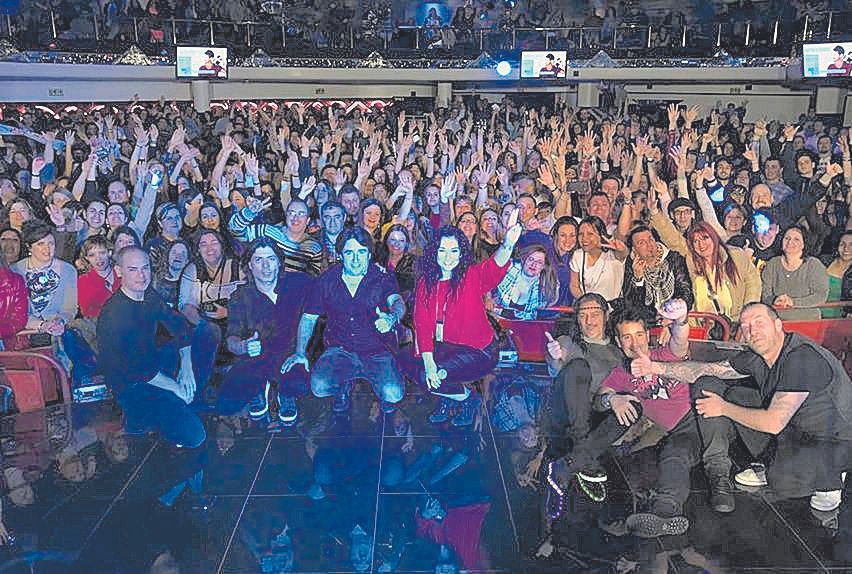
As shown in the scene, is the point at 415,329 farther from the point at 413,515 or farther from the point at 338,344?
the point at 413,515

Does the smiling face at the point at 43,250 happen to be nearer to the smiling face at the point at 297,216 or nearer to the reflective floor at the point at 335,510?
the reflective floor at the point at 335,510

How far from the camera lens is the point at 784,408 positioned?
11.9ft

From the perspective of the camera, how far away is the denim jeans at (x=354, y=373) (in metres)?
4.92

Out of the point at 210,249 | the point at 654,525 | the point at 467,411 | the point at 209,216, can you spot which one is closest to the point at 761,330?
the point at 654,525

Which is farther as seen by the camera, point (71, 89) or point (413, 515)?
point (71, 89)

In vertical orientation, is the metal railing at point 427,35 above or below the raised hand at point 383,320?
above

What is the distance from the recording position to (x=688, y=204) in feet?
18.6

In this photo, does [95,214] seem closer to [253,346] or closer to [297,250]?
[297,250]

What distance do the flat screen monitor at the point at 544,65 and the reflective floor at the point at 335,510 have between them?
38.7 feet

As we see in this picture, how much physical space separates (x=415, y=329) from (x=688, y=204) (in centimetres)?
221


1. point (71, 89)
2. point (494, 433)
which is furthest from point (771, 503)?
point (71, 89)

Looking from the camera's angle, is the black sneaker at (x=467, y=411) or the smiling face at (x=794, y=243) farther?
the smiling face at (x=794, y=243)

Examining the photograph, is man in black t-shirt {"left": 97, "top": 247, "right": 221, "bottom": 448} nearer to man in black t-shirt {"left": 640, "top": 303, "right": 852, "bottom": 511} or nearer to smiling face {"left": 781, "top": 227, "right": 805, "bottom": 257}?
man in black t-shirt {"left": 640, "top": 303, "right": 852, "bottom": 511}

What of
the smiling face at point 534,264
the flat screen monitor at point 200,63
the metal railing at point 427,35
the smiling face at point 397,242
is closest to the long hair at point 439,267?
the smiling face at point 534,264
